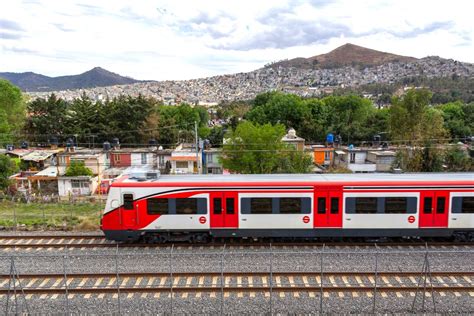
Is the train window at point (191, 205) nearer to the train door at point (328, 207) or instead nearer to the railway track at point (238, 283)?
the railway track at point (238, 283)

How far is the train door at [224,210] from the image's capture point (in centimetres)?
1675

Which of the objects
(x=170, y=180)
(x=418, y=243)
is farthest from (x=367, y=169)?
(x=170, y=180)

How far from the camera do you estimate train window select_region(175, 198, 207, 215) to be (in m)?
16.8

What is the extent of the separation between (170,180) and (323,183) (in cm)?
633

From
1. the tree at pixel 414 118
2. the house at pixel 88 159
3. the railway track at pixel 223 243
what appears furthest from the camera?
the tree at pixel 414 118

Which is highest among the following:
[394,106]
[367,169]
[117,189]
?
[394,106]

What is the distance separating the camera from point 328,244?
17.3 m

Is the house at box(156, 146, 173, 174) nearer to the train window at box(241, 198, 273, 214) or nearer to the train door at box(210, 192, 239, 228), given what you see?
the train door at box(210, 192, 239, 228)

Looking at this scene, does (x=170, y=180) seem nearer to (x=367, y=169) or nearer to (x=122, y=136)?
(x=367, y=169)

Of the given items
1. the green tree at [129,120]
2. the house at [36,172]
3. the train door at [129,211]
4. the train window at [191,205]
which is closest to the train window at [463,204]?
the train window at [191,205]

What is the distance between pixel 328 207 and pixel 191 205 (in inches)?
221

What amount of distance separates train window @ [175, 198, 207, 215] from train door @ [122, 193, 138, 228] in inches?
69.2

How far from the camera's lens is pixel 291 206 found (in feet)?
55.2

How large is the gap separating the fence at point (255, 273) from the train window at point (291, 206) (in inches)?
66.5
